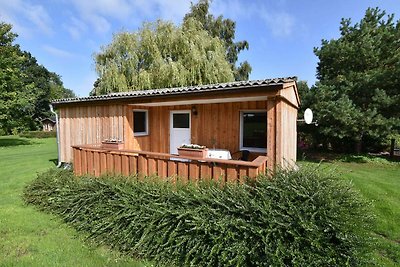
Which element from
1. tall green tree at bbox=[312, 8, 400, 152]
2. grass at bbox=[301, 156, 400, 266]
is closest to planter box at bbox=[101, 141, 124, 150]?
grass at bbox=[301, 156, 400, 266]

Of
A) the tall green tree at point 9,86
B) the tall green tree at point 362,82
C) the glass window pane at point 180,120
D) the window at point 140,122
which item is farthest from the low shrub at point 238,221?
the tall green tree at point 9,86

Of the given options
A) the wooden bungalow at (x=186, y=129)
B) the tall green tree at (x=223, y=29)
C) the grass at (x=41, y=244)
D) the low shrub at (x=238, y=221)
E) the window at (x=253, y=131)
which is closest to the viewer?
the low shrub at (x=238, y=221)

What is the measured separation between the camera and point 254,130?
7598 millimetres

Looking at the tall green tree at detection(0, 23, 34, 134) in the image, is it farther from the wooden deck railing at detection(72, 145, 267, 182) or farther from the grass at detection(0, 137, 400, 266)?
the wooden deck railing at detection(72, 145, 267, 182)

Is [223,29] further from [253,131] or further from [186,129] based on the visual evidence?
[253,131]

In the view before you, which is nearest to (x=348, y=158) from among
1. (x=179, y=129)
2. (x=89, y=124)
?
(x=179, y=129)

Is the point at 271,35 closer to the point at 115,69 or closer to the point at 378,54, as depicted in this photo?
the point at 378,54

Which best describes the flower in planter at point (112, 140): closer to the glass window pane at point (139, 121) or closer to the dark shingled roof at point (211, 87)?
the glass window pane at point (139, 121)

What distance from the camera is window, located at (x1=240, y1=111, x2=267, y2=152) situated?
7523 mm

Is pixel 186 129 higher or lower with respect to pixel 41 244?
higher

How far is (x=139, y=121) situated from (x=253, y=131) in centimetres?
413

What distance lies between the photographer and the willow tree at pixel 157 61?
15828 mm

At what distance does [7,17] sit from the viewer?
22062 mm

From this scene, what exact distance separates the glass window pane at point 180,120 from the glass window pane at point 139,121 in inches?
44.5
